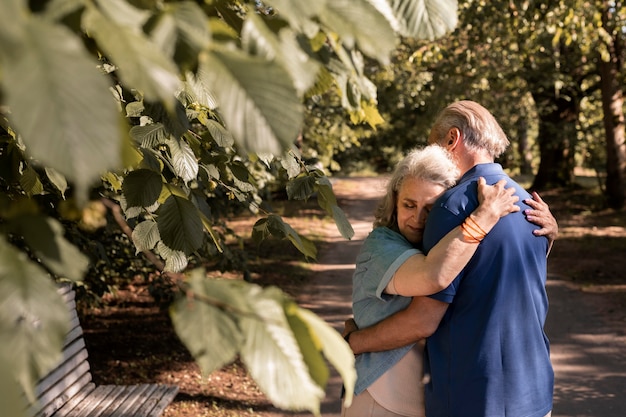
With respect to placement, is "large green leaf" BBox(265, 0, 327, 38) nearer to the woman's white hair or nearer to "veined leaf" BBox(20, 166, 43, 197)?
"veined leaf" BBox(20, 166, 43, 197)

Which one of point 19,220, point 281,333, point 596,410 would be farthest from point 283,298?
point 596,410

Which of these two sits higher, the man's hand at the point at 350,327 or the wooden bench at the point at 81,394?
the man's hand at the point at 350,327

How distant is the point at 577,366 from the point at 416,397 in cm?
428

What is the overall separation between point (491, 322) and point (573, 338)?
17.3ft

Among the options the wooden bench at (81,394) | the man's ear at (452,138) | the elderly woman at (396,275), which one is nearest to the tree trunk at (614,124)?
the wooden bench at (81,394)

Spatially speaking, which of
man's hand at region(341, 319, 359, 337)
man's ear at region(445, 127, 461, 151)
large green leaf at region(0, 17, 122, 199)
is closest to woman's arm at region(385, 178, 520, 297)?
man's ear at region(445, 127, 461, 151)

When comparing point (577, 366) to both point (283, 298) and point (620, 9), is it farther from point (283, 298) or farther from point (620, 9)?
point (620, 9)

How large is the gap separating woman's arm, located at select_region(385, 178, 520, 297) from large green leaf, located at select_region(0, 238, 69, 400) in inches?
62.2

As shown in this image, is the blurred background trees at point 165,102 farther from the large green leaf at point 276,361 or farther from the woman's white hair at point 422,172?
the woman's white hair at point 422,172

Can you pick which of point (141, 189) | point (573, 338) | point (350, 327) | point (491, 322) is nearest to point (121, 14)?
point (141, 189)

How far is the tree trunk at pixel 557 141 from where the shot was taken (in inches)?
667

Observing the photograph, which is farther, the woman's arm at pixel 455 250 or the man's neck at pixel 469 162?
the man's neck at pixel 469 162

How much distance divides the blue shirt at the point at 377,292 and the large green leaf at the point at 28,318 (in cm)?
171

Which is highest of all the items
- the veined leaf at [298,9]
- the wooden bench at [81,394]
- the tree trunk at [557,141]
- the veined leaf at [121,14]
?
the veined leaf at [298,9]
